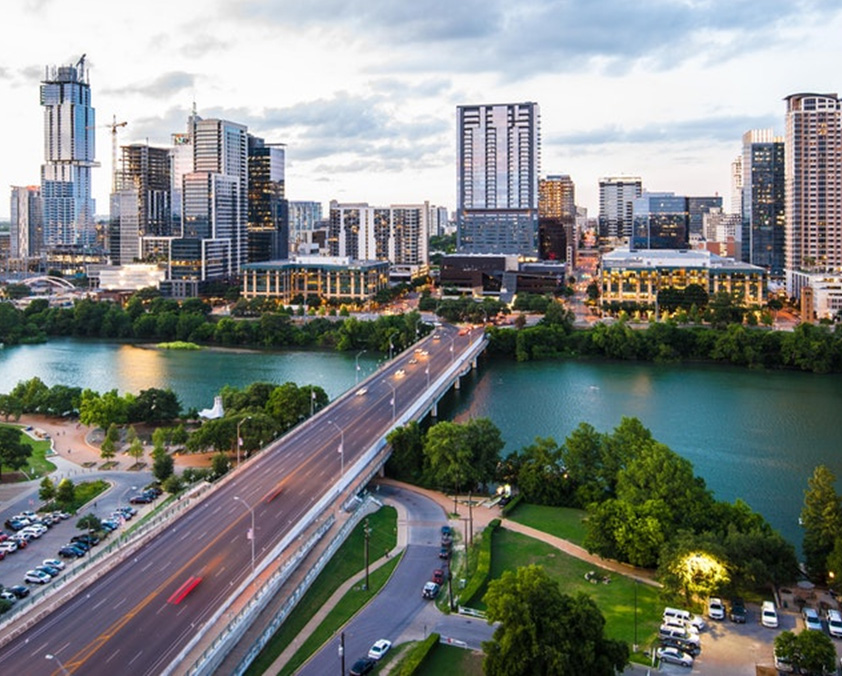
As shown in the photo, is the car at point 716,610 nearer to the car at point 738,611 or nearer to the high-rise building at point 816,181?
the car at point 738,611

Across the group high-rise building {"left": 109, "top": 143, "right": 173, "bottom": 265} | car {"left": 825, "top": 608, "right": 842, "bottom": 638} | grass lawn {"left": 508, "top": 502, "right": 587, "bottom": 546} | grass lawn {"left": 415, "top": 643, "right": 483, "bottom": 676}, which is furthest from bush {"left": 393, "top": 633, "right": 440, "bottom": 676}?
high-rise building {"left": 109, "top": 143, "right": 173, "bottom": 265}

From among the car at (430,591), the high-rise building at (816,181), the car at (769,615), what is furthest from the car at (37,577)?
the high-rise building at (816,181)

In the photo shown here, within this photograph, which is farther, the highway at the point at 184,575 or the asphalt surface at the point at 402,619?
the asphalt surface at the point at 402,619

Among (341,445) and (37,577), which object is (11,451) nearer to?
(37,577)

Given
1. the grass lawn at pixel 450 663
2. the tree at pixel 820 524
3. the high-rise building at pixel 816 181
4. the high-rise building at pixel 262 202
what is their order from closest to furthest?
the grass lawn at pixel 450 663
the tree at pixel 820 524
the high-rise building at pixel 816 181
the high-rise building at pixel 262 202

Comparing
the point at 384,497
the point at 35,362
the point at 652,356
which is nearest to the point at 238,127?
the point at 35,362

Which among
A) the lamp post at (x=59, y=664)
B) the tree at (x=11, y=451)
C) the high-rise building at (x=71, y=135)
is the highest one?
the high-rise building at (x=71, y=135)

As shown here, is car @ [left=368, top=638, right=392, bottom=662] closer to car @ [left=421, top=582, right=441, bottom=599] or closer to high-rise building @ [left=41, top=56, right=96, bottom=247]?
car @ [left=421, top=582, right=441, bottom=599]
